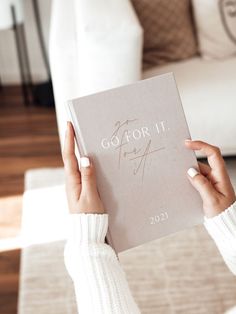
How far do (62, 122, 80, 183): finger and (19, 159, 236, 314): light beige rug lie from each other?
624mm

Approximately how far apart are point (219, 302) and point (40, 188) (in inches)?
32.3

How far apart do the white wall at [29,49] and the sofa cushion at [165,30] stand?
2.99 ft

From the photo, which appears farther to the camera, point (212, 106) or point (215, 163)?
point (212, 106)

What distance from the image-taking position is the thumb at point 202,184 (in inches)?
30.1

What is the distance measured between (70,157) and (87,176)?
0.05 metres

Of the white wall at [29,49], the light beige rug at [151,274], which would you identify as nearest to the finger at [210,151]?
the light beige rug at [151,274]

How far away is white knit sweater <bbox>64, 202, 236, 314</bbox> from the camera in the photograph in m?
0.67

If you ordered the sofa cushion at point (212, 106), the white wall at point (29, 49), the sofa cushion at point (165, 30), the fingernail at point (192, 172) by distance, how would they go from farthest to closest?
the white wall at point (29, 49) < the sofa cushion at point (165, 30) < the sofa cushion at point (212, 106) < the fingernail at point (192, 172)

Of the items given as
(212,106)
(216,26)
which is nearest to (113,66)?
(212,106)

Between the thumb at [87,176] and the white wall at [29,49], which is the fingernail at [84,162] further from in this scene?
the white wall at [29,49]

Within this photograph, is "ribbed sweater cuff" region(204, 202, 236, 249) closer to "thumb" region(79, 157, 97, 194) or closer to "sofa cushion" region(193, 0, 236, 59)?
"thumb" region(79, 157, 97, 194)

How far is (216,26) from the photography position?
1.79 m

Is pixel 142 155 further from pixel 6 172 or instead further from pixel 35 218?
Result: pixel 6 172

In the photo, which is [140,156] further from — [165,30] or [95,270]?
[165,30]
